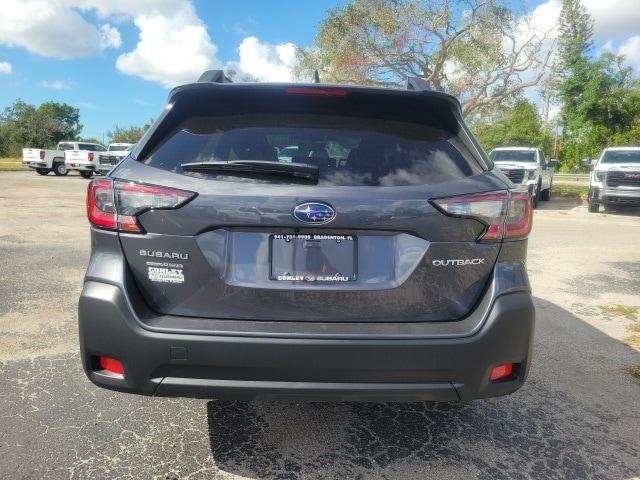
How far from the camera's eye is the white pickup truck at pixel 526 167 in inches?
655

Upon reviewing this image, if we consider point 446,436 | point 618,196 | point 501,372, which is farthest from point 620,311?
point 618,196

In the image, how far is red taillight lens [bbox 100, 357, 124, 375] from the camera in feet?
7.31

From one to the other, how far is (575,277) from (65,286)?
6.32 meters

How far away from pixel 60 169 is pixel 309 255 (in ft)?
108

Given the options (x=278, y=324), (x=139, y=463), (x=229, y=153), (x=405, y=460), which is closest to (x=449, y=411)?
(x=405, y=460)

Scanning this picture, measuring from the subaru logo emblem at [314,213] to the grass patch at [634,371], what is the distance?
295 cm

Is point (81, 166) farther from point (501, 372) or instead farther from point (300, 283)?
point (501, 372)

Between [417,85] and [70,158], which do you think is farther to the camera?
[70,158]

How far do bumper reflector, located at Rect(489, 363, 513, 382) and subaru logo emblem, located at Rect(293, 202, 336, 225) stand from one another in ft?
3.18

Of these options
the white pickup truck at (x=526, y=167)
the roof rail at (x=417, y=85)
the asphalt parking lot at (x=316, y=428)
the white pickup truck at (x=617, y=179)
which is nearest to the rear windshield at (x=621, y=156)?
the white pickup truck at (x=617, y=179)

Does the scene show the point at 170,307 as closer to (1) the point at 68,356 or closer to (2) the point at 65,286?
(1) the point at 68,356

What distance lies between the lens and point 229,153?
2330mm

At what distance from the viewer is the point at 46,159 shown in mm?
29859

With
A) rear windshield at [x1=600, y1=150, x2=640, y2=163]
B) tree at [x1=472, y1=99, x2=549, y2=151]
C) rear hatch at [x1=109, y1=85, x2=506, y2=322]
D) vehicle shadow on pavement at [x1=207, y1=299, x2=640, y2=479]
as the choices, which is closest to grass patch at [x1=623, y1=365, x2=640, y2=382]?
vehicle shadow on pavement at [x1=207, y1=299, x2=640, y2=479]
